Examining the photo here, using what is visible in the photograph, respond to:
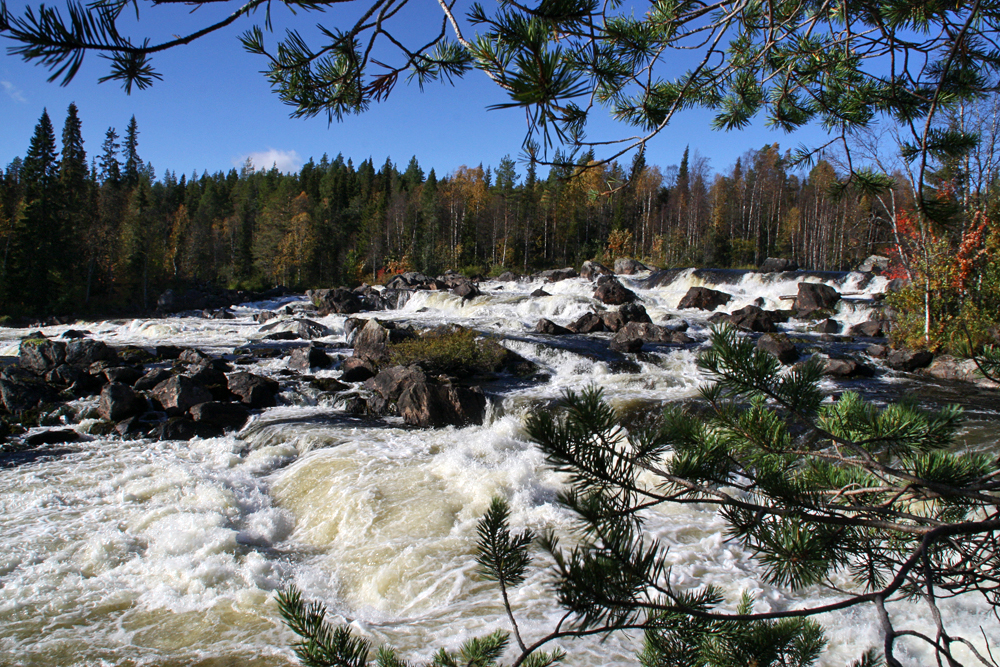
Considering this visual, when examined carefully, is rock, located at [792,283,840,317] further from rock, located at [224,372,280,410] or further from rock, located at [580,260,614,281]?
rock, located at [224,372,280,410]

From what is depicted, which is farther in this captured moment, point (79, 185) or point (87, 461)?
point (79, 185)

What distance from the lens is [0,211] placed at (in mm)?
35406

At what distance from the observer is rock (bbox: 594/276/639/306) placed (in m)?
24.2

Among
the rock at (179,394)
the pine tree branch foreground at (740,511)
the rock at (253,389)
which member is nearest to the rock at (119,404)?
the rock at (179,394)

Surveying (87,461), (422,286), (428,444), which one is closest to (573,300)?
(422,286)

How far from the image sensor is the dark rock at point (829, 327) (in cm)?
1806

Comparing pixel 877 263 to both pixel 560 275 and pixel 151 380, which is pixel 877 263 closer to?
pixel 560 275

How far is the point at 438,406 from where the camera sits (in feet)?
33.8

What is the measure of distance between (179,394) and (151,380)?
6.32 feet

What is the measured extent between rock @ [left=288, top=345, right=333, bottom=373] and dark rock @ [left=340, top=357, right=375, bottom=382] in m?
1.22

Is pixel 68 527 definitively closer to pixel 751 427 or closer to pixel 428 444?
pixel 428 444

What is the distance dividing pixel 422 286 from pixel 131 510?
25.6m

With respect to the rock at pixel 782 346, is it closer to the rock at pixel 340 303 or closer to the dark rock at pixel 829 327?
the dark rock at pixel 829 327

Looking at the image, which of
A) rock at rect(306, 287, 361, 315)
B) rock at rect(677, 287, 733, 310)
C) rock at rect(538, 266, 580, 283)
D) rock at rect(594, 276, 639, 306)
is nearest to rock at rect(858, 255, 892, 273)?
rock at rect(677, 287, 733, 310)
